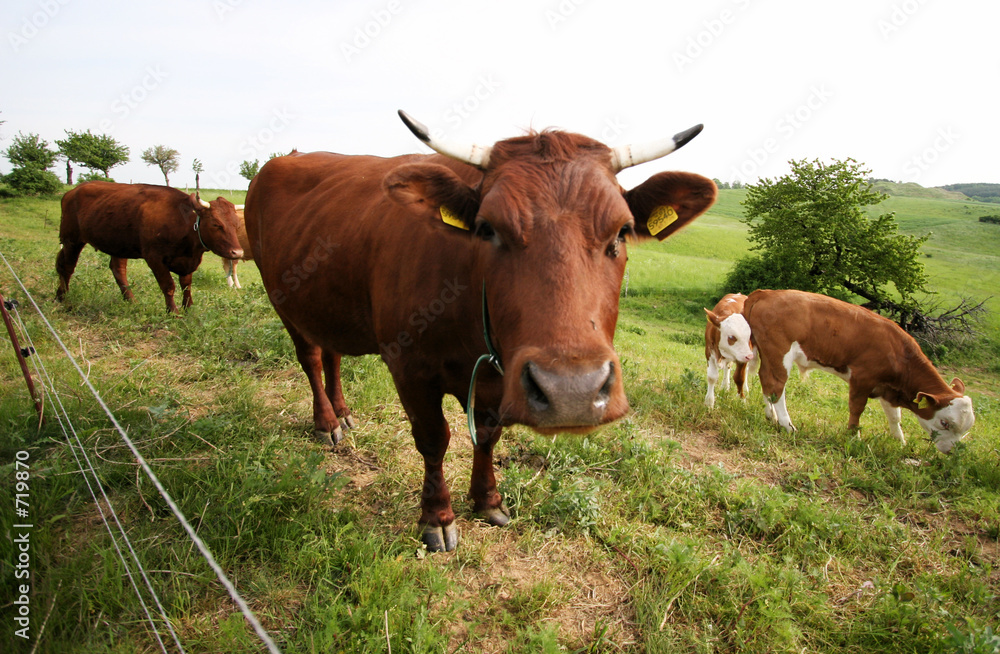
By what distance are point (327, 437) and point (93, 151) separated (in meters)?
58.5

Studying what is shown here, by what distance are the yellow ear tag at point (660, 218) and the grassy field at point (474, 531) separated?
188 cm

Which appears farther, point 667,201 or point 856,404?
point 856,404

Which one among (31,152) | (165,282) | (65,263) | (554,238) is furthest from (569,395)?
(31,152)

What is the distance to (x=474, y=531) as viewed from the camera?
324 centimetres

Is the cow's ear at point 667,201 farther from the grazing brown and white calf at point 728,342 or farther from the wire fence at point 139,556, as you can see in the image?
the grazing brown and white calf at point 728,342

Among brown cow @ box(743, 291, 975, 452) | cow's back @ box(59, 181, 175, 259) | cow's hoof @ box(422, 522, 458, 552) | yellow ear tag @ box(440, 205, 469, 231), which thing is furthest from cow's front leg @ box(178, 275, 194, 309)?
brown cow @ box(743, 291, 975, 452)

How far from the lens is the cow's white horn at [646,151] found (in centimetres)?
236

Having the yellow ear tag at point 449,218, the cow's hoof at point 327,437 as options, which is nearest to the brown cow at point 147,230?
the cow's hoof at point 327,437

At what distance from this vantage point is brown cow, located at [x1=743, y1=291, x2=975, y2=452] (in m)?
6.79

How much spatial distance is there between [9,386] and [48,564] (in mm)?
2987

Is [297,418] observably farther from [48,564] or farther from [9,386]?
[9,386]

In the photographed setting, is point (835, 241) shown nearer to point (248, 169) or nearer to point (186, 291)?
point (186, 291)

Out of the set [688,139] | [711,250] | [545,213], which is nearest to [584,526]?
[545,213]

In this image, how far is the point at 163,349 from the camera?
19.2ft
